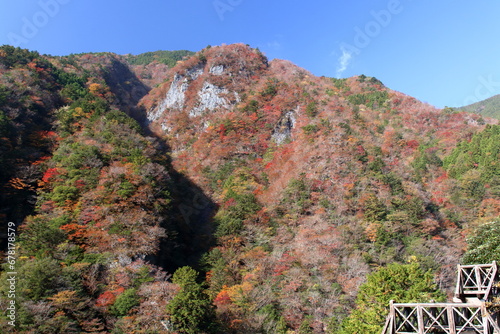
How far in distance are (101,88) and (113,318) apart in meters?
49.1

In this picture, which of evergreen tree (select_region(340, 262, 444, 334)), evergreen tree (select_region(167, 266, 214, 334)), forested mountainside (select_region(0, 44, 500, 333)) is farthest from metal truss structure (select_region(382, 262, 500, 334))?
evergreen tree (select_region(167, 266, 214, 334))

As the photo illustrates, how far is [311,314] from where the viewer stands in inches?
917

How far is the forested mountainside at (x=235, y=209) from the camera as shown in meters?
19.7

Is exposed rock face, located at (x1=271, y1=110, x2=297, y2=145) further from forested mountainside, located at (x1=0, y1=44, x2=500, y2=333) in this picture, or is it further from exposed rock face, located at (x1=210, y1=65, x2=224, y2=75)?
exposed rock face, located at (x1=210, y1=65, x2=224, y2=75)

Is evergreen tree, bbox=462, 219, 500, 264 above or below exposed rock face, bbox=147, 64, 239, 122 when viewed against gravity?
below

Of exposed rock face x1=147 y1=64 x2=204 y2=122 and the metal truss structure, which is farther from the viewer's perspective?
exposed rock face x1=147 y1=64 x2=204 y2=122

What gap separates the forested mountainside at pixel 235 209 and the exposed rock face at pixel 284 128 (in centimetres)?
36

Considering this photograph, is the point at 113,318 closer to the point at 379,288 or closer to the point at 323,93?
the point at 379,288

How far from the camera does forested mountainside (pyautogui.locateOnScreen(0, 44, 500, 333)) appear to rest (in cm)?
1972

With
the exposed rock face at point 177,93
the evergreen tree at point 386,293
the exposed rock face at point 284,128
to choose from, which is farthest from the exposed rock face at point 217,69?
the evergreen tree at point 386,293

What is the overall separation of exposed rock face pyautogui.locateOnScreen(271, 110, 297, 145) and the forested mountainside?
1.18 ft

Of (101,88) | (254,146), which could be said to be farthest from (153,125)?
(254,146)

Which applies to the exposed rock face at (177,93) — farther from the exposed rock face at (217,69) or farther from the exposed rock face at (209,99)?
the exposed rock face at (209,99)

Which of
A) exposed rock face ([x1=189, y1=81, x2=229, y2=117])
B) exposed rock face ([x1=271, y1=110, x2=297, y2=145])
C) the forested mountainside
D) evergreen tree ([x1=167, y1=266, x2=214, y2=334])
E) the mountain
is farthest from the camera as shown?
the mountain
